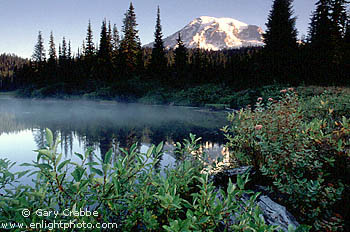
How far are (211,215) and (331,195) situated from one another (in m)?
1.78

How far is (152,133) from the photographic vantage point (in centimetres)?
1099

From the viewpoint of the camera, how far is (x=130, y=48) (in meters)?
44.7

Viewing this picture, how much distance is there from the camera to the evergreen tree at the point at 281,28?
94.9 feet

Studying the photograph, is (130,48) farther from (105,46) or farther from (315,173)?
(315,173)

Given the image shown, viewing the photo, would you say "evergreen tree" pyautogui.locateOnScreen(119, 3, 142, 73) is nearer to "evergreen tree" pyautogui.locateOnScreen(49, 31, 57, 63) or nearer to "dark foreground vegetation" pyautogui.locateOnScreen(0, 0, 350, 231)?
"dark foreground vegetation" pyautogui.locateOnScreen(0, 0, 350, 231)

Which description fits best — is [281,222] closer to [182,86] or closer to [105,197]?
[105,197]

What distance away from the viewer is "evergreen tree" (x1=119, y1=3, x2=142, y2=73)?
143ft

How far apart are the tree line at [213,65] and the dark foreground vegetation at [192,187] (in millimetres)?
21863

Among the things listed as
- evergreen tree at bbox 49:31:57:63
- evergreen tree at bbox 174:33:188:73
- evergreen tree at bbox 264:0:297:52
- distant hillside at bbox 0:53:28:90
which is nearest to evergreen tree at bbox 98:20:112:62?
evergreen tree at bbox 174:33:188:73

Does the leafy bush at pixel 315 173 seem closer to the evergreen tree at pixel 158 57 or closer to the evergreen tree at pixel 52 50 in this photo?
the evergreen tree at pixel 158 57

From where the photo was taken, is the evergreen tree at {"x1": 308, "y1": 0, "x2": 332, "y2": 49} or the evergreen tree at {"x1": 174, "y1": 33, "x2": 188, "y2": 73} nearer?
the evergreen tree at {"x1": 308, "y1": 0, "x2": 332, "y2": 49}

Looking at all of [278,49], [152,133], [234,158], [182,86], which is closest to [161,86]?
[182,86]

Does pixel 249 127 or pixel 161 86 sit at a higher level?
pixel 161 86

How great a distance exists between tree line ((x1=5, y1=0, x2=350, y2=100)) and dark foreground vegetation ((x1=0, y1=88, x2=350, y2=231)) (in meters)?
21.9
